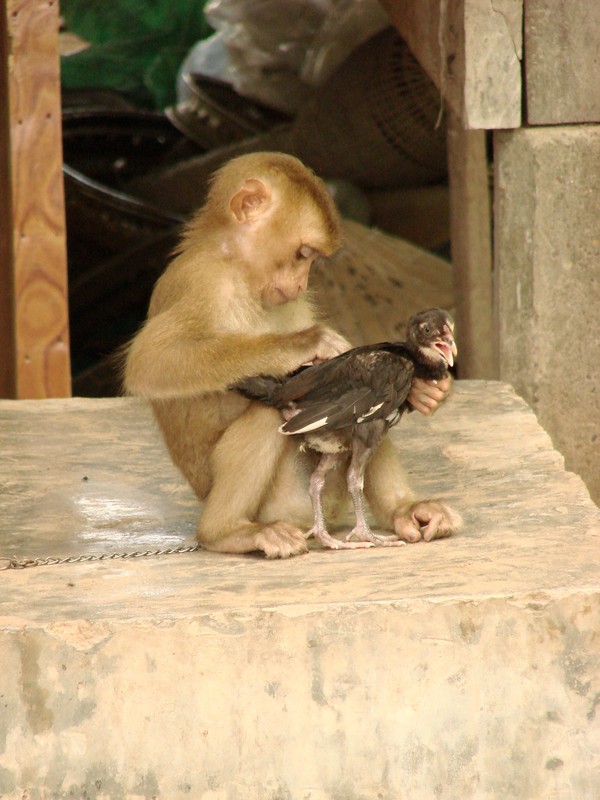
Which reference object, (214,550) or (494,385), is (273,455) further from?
(494,385)

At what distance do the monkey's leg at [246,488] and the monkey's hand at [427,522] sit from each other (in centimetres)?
35

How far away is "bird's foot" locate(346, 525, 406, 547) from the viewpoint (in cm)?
400

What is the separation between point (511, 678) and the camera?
3.38m

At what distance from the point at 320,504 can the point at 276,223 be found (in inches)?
36.0

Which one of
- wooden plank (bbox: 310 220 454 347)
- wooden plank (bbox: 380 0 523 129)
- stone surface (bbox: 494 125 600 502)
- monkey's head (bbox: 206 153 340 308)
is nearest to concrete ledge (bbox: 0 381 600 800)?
monkey's head (bbox: 206 153 340 308)

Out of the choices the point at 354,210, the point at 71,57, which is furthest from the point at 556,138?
the point at 71,57

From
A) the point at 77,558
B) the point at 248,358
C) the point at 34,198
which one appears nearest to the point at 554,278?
the point at 248,358

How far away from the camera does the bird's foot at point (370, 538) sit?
400cm

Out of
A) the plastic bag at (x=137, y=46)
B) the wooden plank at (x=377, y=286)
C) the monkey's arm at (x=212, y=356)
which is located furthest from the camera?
the plastic bag at (x=137, y=46)

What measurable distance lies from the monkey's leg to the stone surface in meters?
2.16

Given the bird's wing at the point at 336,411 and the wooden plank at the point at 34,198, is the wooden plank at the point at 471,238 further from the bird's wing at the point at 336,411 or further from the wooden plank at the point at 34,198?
the bird's wing at the point at 336,411

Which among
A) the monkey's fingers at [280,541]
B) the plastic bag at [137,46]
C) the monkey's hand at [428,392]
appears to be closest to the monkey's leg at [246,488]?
the monkey's fingers at [280,541]

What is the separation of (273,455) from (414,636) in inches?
31.6

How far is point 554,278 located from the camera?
561 cm
